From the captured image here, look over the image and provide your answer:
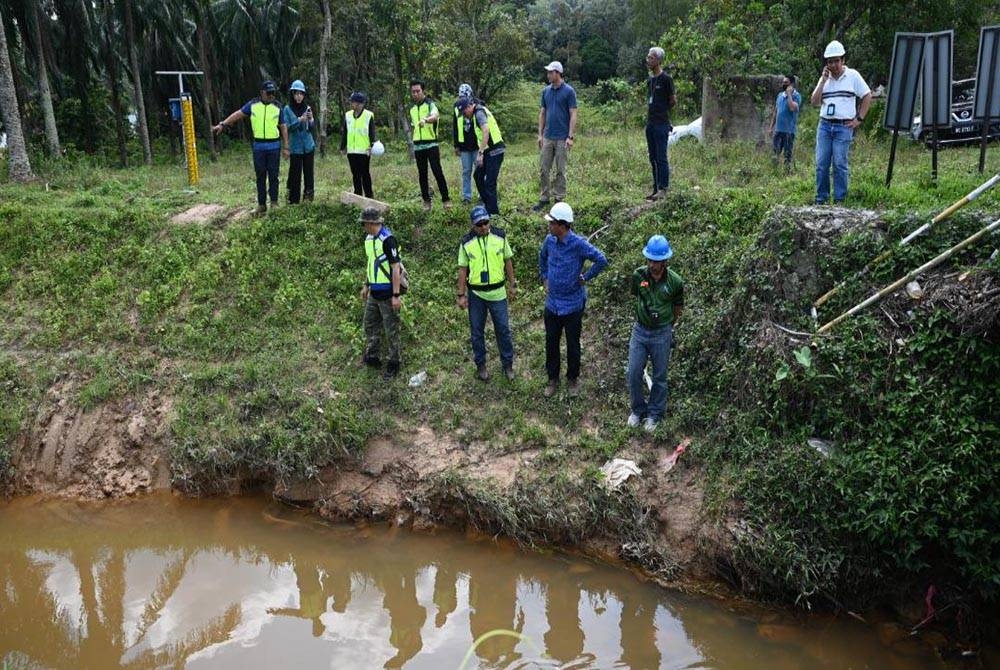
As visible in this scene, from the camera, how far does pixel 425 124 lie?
10562mm

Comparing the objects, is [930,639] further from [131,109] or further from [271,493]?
[131,109]

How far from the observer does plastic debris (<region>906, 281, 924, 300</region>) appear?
6.73 metres

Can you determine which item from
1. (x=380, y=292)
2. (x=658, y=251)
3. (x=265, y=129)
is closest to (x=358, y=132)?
(x=265, y=129)

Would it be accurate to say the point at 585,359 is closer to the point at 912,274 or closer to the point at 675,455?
the point at 675,455

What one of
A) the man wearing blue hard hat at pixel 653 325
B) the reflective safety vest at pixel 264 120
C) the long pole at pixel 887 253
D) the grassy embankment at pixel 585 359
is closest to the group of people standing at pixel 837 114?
the grassy embankment at pixel 585 359

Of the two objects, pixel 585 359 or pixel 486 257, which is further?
pixel 585 359

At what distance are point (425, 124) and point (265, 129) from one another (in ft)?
6.79

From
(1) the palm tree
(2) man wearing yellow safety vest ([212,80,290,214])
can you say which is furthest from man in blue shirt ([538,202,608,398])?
(1) the palm tree

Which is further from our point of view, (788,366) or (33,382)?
(33,382)

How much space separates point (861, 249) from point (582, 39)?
85.7ft

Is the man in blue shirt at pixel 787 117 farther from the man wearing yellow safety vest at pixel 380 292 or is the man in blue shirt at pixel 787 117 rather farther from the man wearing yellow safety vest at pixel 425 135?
the man wearing yellow safety vest at pixel 380 292

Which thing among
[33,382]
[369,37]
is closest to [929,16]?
[369,37]

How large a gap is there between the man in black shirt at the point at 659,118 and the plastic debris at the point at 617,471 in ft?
13.2

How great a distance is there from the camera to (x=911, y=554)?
609 cm
